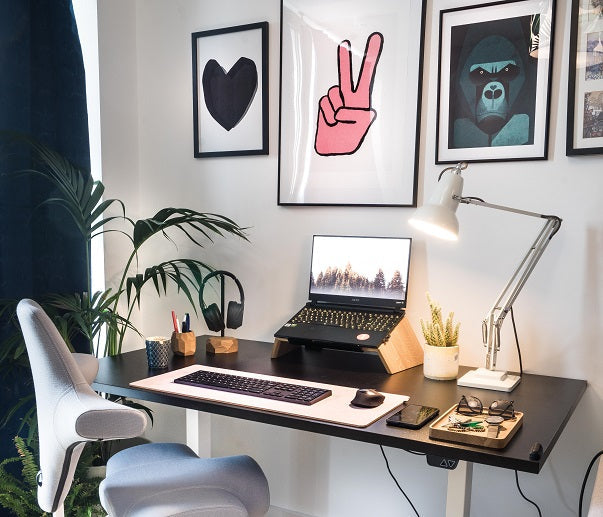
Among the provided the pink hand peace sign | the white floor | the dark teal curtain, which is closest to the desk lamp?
the pink hand peace sign

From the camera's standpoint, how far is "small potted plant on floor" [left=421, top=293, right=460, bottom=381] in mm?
1709

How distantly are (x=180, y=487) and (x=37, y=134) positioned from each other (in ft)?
4.36

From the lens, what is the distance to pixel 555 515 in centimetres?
185

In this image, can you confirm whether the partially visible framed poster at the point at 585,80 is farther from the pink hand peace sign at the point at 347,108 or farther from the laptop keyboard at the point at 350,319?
the laptop keyboard at the point at 350,319

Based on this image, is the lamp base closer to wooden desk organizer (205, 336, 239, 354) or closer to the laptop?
the laptop

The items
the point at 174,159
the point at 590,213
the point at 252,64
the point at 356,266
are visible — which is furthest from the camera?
the point at 174,159

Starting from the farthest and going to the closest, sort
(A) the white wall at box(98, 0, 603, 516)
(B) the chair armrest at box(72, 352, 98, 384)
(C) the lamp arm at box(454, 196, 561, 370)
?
(A) the white wall at box(98, 0, 603, 516), (C) the lamp arm at box(454, 196, 561, 370), (B) the chair armrest at box(72, 352, 98, 384)

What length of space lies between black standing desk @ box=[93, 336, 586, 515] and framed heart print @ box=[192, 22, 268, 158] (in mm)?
731

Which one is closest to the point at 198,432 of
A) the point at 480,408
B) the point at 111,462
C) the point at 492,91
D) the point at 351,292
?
the point at 111,462

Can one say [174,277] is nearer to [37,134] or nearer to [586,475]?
[37,134]

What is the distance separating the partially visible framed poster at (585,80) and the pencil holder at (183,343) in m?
1.26

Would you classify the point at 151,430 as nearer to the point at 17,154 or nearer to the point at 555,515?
the point at 17,154

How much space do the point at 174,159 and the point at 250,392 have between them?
1244 mm

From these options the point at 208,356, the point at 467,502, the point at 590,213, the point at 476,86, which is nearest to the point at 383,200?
the point at 476,86
